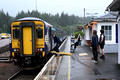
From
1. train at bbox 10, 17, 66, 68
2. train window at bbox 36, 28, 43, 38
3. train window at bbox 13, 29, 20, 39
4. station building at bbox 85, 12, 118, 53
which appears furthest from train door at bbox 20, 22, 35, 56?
station building at bbox 85, 12, 118, 53

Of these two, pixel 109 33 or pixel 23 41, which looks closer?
pixel 23 41

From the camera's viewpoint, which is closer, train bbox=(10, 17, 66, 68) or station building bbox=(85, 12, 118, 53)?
train bbox=(10, 17, 66, 68)

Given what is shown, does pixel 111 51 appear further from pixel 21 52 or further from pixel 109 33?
pixel 21 52

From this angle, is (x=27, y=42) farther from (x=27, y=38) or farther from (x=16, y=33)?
(x=16, y=33)

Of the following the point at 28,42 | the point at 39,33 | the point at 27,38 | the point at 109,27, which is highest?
the point at 109,27

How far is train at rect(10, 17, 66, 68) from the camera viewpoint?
1014 cm

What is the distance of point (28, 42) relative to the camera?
402 inches

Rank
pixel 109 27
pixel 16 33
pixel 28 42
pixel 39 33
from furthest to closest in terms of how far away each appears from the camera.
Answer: pixel 109 27 < pixel 16 33 < pixel 39 33 < pixel 28 42

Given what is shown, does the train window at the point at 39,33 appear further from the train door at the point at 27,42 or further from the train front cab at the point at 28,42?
the train door at the point at 27,42

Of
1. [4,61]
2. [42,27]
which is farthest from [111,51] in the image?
[4,61]

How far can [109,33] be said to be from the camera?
46.5ft

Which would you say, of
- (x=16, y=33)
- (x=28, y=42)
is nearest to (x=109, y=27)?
(x=28, y=42)

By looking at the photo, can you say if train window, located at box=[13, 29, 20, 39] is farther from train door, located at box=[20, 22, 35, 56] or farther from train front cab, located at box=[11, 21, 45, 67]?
train door, located at box=[20, 22, 35, 56]

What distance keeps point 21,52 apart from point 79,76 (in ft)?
13.9
